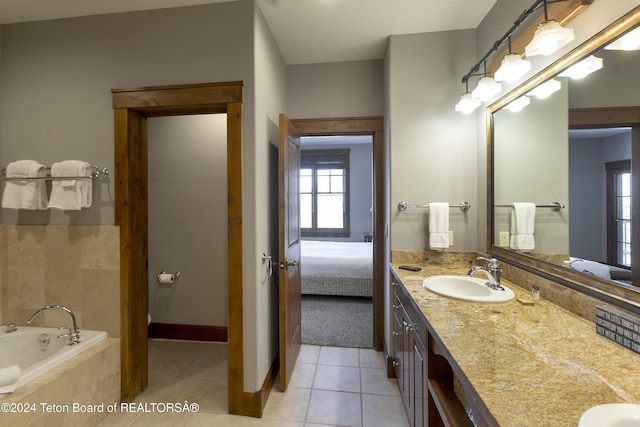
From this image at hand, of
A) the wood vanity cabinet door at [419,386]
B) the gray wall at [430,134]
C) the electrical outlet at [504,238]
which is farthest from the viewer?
the gray wall at [430,134]

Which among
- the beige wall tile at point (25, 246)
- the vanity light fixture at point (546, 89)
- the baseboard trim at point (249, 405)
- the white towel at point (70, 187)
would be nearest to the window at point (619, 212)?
the vanity light fixture at point (546, 89)

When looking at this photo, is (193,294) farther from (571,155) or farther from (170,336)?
(571,155)

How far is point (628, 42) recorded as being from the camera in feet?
3.29

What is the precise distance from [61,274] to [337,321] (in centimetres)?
251

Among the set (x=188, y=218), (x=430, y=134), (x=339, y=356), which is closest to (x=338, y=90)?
(x=430, y=134)

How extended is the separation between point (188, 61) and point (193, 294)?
2.13 metres

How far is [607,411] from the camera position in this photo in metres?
0.62

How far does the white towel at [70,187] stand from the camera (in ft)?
5.94

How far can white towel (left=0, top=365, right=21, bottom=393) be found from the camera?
52.6 inches

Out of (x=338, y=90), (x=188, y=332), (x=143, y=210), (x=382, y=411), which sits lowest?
(x=382, y=411)

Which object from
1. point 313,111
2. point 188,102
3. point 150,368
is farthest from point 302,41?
point 150,368

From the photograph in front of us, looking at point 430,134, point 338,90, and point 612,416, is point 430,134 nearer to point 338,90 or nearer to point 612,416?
point 338,90

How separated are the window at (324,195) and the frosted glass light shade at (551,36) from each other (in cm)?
515

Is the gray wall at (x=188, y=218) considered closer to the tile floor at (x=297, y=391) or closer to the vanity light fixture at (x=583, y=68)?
the tile floor at (x=297, y=391)
